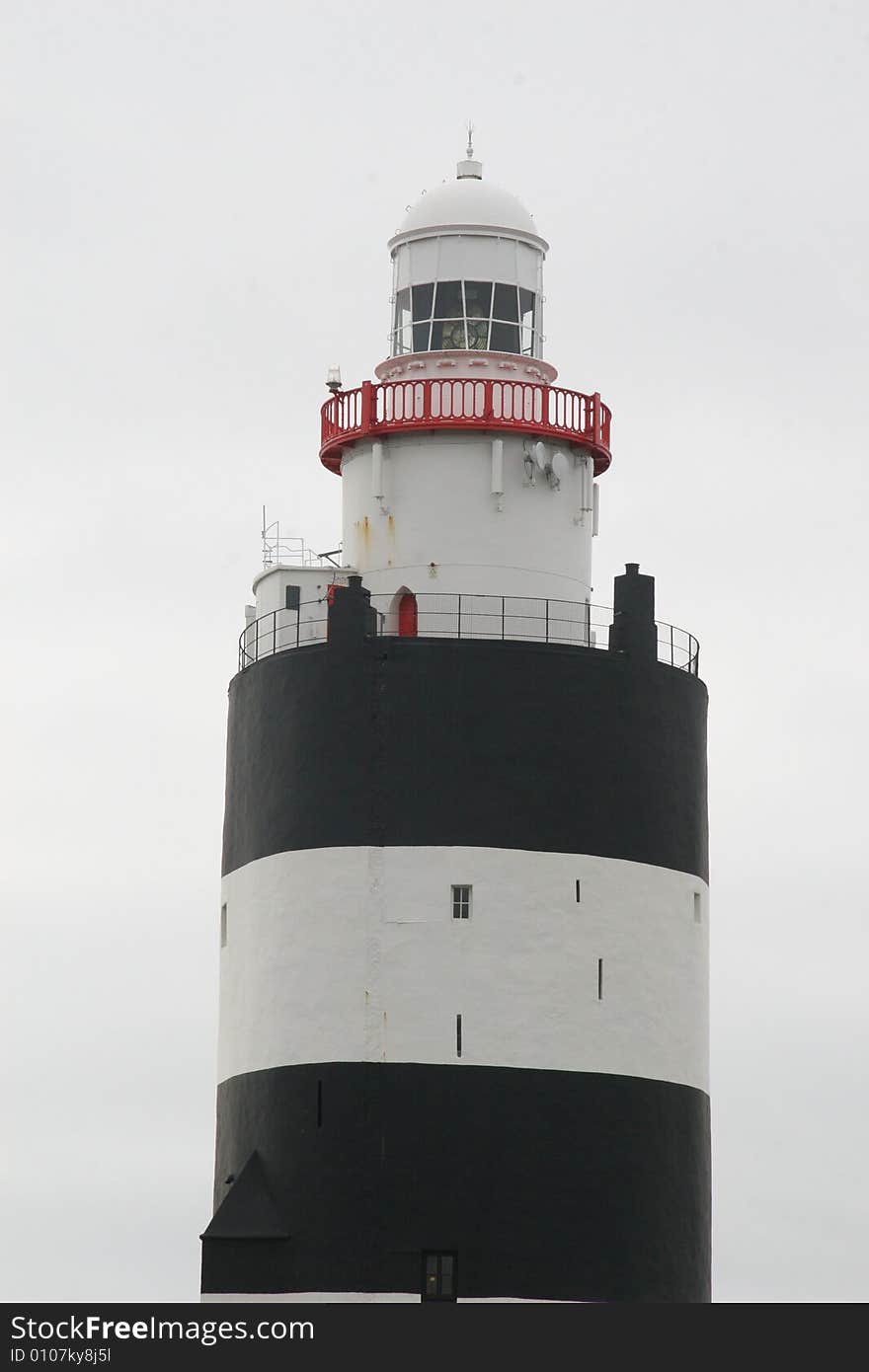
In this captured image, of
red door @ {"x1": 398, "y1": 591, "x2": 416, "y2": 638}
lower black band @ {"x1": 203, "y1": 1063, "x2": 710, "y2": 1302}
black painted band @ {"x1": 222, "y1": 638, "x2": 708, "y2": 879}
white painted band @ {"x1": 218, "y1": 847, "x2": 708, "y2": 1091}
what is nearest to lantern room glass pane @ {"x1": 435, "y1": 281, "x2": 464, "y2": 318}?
red door @ {"x1": 398, "y1": 591, "x2": 416, "y2": 638}

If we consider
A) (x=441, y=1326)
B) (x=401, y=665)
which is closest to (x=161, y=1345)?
(x=441, y=1326)

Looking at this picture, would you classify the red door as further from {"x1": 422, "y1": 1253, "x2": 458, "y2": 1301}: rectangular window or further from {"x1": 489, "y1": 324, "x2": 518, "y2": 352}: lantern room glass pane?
{"x1": 422, "y1": 1253, "x2": 458, "y2": 1301}: rectangular window

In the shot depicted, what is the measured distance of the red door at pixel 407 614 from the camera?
72.2 m

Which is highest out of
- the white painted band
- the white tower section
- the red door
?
the white tower section

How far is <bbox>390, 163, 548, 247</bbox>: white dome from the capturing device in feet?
242

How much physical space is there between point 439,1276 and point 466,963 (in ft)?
18.4

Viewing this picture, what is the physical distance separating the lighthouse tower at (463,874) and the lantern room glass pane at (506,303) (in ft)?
0.19

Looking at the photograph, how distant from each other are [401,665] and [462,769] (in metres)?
2.28

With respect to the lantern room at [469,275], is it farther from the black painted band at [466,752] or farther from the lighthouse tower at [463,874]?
the black painted band at [466,752]

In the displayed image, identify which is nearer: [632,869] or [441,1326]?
[441,1326]

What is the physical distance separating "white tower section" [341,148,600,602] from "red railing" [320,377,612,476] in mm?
37

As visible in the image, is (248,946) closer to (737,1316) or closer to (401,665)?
(401,665)

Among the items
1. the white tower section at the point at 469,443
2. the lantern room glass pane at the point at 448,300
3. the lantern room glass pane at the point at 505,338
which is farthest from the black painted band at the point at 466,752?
the lantern room glass pane at the point at 448,300

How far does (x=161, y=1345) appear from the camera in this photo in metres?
61.0
